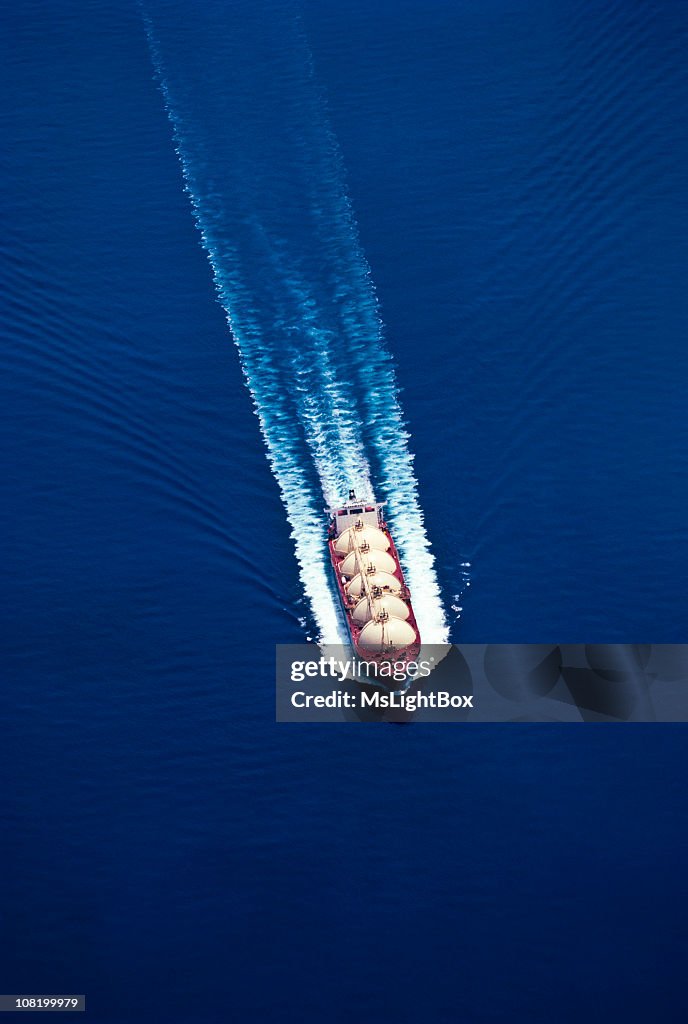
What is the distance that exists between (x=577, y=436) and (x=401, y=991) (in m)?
28.4

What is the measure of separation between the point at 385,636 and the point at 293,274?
25499 millimetres

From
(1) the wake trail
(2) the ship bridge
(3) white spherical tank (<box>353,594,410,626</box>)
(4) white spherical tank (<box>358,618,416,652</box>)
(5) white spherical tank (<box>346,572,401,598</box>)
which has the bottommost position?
(4) white spherical tank (<box>358,618,416,652</box>)

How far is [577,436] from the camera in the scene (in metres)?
74.7

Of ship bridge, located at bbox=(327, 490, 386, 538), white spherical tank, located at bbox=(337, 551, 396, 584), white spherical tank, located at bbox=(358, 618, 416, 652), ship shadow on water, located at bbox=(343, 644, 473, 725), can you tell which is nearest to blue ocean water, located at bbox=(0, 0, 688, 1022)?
ship shadow on water, located at bbox=(343, 644, 473, 725)

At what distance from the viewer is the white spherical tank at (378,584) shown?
65.8 metres

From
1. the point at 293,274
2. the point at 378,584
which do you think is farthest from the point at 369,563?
the point at 293,274

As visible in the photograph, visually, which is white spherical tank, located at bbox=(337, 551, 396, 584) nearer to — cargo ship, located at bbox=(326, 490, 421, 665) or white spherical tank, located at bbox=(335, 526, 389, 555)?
cargo ship, located at bbox=(326, 490, 421, 665)

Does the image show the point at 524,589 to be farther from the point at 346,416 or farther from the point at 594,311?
the point at 594,311

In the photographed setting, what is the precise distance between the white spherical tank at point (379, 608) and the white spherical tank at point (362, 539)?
2928mm

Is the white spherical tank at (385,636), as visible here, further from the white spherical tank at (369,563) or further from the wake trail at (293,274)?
the white spherical tank at (369,563)

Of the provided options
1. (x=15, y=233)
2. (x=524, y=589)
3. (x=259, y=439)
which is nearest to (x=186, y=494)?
(x=259, y=439)

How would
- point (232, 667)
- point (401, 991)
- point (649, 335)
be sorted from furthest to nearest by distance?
point (649, 335) → point (232, 667) → point (401, 991)

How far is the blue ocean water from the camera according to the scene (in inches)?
2279

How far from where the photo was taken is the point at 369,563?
6638 cm
